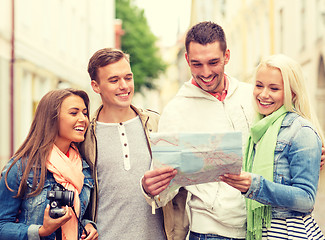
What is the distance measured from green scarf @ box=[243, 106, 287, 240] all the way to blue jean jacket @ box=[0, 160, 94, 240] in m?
1.18

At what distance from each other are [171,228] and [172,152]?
1.04 meters

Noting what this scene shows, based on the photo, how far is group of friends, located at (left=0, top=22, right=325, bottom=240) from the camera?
10.0 feet

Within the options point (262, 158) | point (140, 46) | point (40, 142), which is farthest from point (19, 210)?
point (140, 46)

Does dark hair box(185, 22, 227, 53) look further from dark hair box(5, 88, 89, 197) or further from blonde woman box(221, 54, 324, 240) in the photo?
dark hair box(5, 88, 89, 197)

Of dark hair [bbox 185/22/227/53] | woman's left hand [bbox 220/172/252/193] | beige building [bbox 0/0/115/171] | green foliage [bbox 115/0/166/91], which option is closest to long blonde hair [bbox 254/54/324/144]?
dark hair [bbox 185/22/227/53]

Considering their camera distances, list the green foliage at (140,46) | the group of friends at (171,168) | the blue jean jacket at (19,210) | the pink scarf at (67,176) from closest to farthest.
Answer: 1. the group of friends at (171,168)
2. the blue jean jacket at (19,210)
3. the pink scarf at (67,176)
4. the green foliage at (140,46)

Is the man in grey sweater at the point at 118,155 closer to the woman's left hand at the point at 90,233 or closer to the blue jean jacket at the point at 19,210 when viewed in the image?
the woman's left hand at the point at 90,233

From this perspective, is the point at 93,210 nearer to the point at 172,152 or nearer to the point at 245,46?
the point at 172,152

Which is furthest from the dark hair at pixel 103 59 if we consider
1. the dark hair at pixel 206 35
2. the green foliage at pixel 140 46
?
the green foliage at pixel 140 46

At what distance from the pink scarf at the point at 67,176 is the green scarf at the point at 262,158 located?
103cm

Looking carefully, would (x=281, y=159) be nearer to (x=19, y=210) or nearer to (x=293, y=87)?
(x=293, y=87)

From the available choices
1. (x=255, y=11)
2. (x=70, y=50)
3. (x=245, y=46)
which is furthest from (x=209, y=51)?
(x=245, y=46)

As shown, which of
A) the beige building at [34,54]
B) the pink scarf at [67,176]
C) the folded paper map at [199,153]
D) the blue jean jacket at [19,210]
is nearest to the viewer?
the folded paper map at [199,153]

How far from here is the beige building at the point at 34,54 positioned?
14297 mm
